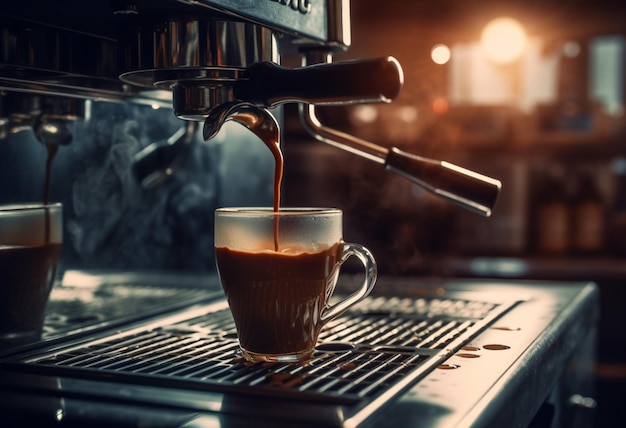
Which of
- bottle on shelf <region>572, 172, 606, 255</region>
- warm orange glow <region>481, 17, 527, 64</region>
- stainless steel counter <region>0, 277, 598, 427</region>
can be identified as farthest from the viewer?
bottle on shelf <region>572, 172, 606, 255</region>

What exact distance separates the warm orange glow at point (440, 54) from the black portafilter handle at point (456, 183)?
2.39m

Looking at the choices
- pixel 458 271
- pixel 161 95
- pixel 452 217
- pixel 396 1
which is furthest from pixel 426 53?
pixel 161 95

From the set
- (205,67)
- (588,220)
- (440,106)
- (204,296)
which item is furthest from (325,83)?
(440,106)

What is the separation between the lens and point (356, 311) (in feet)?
2.93

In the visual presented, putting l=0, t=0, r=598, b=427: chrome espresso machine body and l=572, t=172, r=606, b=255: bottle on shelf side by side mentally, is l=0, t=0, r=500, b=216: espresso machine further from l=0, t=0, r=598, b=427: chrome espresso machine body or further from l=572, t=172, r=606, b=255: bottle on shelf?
l=572, t=172, r=606, b=255: bottle on shelf

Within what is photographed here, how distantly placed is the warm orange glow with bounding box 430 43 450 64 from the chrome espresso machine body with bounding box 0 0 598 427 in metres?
2.19

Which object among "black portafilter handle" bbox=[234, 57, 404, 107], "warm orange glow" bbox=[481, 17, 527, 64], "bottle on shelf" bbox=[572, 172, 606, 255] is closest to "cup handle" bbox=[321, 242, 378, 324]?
"black portafilter handle" bbox=[234, 57, 404, 107]

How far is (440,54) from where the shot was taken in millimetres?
3127

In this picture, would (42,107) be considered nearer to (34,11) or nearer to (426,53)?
(34,11)

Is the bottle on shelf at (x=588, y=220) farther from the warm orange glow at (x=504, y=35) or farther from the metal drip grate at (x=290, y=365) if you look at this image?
the metal drip grate at (x=290, y=365)

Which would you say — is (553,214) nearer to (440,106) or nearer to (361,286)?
(440,106)

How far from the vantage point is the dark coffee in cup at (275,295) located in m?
0.64

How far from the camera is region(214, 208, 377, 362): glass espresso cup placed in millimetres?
638

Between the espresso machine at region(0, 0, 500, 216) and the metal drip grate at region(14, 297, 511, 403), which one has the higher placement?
the espresso machine at region(0, 0, 500, 216)
